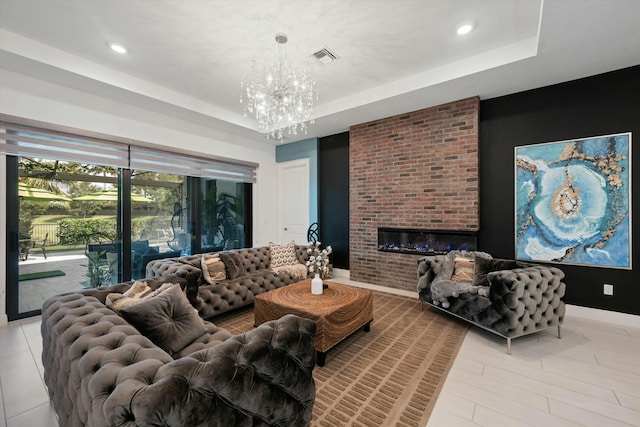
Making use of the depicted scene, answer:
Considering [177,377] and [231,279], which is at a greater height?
[177,377]

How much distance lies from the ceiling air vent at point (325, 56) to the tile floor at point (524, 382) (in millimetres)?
3543

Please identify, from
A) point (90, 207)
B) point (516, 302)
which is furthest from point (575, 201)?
point (90, 207)

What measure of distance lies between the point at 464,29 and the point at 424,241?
9.77 feet

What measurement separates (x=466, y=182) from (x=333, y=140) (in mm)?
2836

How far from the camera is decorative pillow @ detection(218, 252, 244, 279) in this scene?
377cm

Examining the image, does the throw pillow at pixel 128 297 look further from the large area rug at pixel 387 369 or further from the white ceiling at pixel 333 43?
the white ceiling at pixel 333 43

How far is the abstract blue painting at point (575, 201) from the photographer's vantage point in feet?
10.6

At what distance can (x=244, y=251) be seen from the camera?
4.28 meters

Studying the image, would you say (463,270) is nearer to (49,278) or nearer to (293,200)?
(293,200)

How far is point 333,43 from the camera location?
119 inches

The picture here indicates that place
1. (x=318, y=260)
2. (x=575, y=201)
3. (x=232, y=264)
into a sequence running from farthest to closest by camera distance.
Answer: (x=232, y=264) → (x=575, y=201) → (x=318, y=260)

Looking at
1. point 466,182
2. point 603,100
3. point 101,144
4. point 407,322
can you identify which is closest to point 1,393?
point 101,144

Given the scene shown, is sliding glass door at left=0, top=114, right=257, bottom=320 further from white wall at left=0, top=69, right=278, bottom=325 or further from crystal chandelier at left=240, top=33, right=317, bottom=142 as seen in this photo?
crystal chandelier at left=240, top=33, right=317, bottom=142

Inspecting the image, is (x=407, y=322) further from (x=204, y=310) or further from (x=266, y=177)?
(x=266, y=177)
